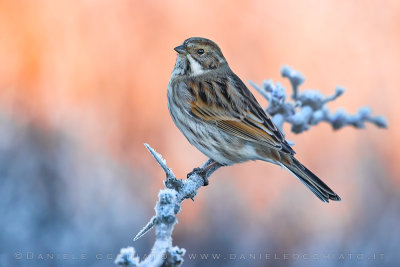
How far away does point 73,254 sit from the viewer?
534cm

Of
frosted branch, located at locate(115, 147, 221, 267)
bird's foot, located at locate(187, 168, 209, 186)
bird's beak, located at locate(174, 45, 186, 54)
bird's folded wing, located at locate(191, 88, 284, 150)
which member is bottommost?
frosted branch, located at locate(115, 147, 221, 267)

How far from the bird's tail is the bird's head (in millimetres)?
968

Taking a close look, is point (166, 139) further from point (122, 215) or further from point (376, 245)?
point (376, 245)

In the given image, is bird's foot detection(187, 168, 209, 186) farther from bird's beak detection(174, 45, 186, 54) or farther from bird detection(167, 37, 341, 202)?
bird's beak detection(174, 45, 186, 54)

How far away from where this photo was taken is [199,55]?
13.7 feet

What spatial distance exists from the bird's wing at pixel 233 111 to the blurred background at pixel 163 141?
1.79 m

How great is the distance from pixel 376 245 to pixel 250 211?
1.21 m

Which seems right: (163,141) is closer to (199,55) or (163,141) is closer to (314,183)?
(199,55)

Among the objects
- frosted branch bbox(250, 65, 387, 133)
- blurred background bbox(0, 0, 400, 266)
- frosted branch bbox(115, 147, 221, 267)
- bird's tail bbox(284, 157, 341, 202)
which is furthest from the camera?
blurred background bbox(0, 0, 400, 266)

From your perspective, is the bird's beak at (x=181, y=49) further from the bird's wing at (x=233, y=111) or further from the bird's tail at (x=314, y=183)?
the bird's tail at (x=314, y=183)

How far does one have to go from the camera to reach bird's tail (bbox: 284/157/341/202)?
3.53m

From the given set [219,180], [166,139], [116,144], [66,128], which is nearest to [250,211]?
[219,180]

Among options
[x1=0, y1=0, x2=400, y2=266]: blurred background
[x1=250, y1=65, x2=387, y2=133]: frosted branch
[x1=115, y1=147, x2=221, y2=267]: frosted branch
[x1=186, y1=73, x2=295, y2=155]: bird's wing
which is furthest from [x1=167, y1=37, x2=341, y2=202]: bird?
[x1=0, y1=0, x2=400, y2=266]: blurred background

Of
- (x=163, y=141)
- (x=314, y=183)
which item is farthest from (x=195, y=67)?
(x=163, y=141)
